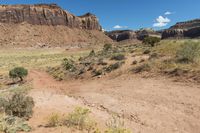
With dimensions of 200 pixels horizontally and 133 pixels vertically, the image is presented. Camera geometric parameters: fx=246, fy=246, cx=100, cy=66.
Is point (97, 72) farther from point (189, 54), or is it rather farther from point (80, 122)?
point (80, 122)

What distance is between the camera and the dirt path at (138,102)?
900cm

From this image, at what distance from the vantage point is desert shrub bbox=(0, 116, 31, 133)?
24.7ft

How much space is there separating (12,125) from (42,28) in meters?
117

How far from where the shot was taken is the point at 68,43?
11294 centimetres

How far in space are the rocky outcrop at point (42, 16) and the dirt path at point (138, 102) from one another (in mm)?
108827

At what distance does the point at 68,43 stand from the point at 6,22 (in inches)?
1204

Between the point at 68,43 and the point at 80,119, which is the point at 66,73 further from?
the point at 68,43

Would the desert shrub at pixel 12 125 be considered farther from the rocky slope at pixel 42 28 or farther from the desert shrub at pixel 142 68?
the rocky slope at pixel 42 28

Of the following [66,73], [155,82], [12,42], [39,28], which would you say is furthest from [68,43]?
[155,82]

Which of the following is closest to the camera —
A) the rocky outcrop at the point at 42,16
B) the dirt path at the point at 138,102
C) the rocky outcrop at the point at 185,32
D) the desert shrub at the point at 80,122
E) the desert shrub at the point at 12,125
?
the desert shrub at the point at 12,125

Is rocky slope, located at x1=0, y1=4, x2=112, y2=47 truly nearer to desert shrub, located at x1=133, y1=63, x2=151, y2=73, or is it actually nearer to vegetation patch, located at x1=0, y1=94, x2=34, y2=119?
desert shrub, located at x1=133, y1=63, x2=151, y2=73

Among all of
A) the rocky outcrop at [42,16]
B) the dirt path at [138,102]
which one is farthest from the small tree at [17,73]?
the rocky outcrop at [42,16]

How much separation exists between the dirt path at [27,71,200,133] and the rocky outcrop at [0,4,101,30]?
10883 cm

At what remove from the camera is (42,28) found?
119875 mm
